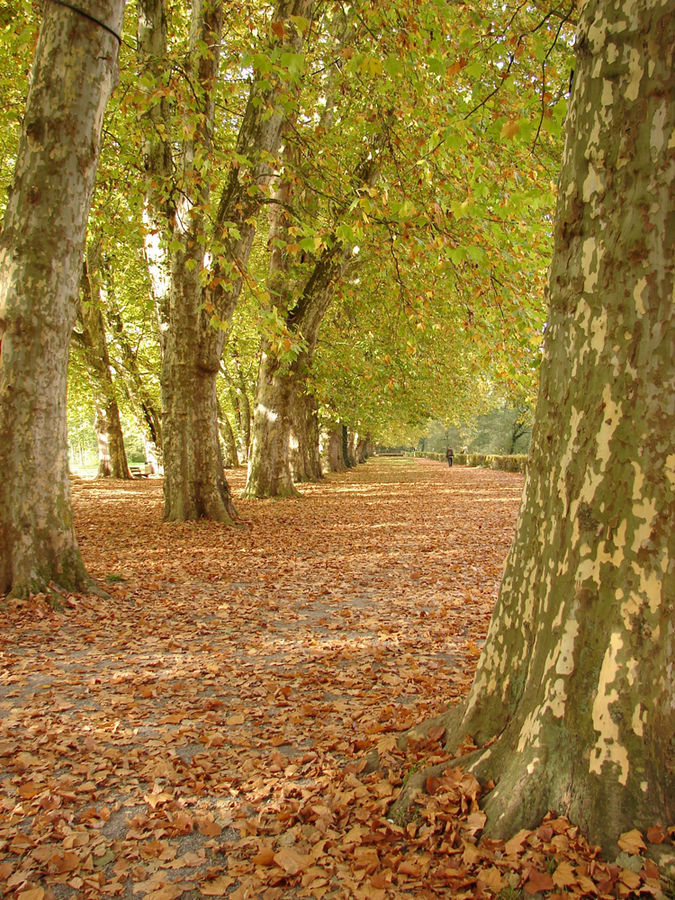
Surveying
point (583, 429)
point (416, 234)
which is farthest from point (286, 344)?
point (583, 429)

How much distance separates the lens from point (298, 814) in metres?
2.95

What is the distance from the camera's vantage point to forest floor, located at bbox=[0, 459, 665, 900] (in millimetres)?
2484

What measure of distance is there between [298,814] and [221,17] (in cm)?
1236

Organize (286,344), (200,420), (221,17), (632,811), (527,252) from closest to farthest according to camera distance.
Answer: (632,811), (286,344), (527,252), (221,17), (200,420)

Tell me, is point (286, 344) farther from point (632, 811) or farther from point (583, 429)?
point (632, 811)

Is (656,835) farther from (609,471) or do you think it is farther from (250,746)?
(250,746)

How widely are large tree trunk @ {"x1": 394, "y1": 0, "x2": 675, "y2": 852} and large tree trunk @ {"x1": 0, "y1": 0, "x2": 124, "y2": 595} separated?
5.29m

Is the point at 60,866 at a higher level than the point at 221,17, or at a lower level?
lower

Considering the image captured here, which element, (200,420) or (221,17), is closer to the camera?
(221,17)

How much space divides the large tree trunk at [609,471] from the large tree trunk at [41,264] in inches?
208

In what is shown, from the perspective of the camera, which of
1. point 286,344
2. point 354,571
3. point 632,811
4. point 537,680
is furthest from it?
point 354,571

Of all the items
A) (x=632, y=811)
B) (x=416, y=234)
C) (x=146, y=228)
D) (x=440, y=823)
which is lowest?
(x=440, y=823)

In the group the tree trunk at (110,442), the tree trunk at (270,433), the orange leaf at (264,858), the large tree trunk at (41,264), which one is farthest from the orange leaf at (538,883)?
the tree trunk at (110,442)

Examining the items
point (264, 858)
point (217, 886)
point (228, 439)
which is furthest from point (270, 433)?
point (228, 439)
